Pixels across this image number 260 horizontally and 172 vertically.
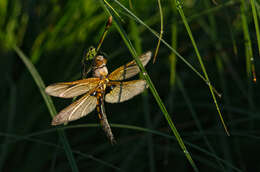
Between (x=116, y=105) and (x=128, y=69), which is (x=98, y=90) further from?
(x=116, y=105)

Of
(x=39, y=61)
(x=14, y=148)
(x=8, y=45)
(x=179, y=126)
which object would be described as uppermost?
(x=8, y=45)

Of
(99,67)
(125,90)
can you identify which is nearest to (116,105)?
(125,90)

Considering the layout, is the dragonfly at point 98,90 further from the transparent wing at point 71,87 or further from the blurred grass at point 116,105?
the blurred grass at point 116,105

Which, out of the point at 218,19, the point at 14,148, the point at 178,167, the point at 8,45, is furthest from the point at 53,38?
the point at 218,19

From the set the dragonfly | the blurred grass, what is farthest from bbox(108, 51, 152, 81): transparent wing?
the blurred grass

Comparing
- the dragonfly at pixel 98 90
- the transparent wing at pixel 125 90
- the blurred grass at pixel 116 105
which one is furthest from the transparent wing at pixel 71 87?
the blurred grass at pixel 116 105

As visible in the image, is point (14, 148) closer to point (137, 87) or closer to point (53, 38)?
point (53, 38)

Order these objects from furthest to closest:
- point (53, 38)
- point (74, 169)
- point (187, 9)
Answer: point (187, 9), point (53, 38), point (74, 169)
